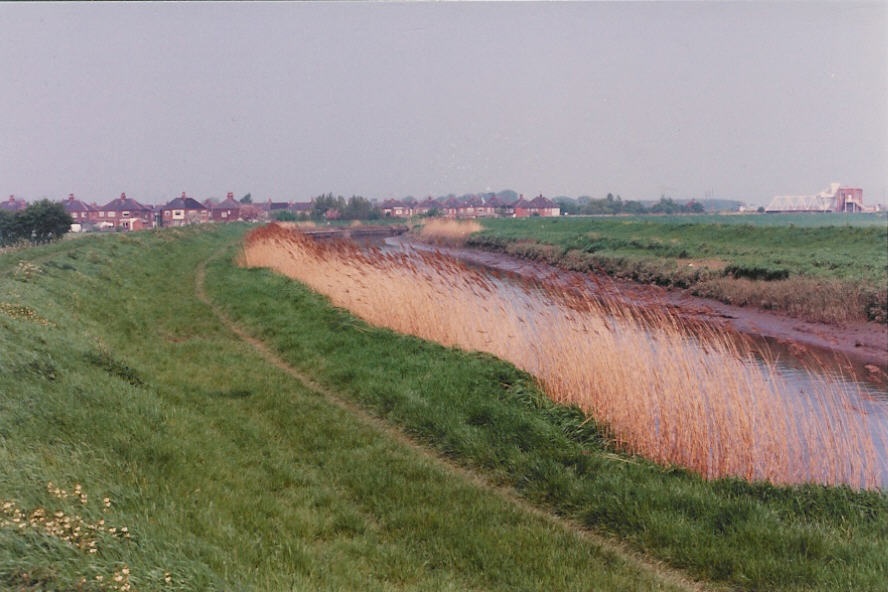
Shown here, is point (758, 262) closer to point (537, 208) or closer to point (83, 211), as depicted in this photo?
point (83, 211)

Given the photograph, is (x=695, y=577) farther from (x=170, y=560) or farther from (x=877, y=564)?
(x=170, y=560)

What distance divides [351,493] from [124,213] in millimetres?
89739

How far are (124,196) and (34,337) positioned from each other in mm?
91318

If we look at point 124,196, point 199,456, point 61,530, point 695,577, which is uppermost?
point 124,196

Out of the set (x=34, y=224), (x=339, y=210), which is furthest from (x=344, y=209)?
(x=34, y=224)

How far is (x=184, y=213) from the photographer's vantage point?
371 ft

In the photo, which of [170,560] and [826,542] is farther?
[826,542]

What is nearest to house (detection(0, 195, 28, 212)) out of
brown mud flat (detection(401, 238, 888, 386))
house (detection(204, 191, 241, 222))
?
brown mud flat (detection(401, 238, 888, 386))

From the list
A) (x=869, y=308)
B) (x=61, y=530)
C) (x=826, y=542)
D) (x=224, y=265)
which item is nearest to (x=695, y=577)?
(x=826, y=542)

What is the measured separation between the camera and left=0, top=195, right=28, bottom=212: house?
48750 mm

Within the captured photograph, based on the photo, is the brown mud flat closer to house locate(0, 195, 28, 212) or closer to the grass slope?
the grass slope

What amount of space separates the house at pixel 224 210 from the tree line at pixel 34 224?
6921cm

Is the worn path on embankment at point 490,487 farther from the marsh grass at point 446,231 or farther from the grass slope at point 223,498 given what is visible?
the marsh grass at point 446,231

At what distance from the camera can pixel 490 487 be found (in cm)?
682
